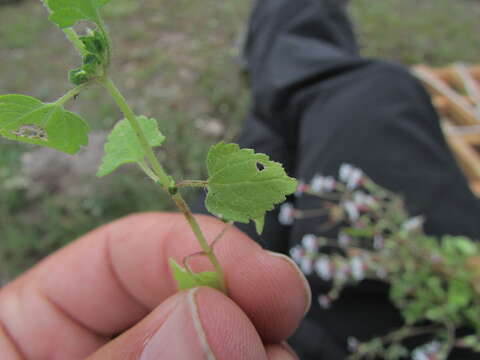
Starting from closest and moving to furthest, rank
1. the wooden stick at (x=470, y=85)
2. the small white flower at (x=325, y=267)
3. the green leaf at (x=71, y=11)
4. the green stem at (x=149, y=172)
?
the green leaf at (x=71, y=11), the green stem at (x=149, y=172), the small white flower at (x=325, y=267), the wooden stick at (x=470, y=85)

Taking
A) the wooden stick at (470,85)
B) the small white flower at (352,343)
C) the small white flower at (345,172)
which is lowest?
the wooden stick at (470,85)

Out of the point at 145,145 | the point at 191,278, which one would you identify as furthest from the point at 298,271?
the point at 145,145

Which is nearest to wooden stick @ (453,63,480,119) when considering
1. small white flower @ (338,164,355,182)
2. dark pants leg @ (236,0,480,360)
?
dark pants leg @ (236,0,480,360)

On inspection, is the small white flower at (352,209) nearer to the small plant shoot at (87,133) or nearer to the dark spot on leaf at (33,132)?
the small plant shoot at (87,133)

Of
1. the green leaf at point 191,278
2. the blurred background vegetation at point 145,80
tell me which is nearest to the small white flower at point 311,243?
the green leaf at point 191,278

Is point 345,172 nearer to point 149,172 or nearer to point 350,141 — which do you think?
point 350,141

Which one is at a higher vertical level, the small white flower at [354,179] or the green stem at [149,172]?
the green stem at [149,172]
